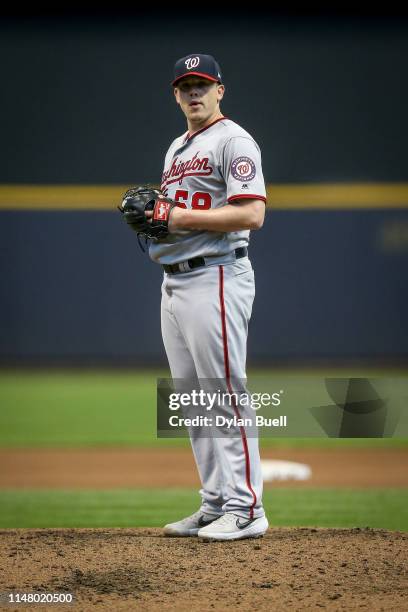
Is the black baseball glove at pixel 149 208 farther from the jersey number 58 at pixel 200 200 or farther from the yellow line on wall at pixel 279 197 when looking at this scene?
the yellow line on wall at pixel 279 197

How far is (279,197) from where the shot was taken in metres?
12.2

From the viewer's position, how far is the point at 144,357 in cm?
1238

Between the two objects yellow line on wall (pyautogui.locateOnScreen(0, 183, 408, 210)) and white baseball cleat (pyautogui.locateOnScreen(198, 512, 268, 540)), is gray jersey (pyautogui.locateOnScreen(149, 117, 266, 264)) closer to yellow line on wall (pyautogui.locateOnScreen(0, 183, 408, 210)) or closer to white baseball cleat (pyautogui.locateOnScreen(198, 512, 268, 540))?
white baseball cleat (pyautogui.locateOnScreen(198, 512, 268, 540))

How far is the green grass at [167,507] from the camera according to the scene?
4.37 meters

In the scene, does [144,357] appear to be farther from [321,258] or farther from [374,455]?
[374,455]

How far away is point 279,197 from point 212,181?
906cm

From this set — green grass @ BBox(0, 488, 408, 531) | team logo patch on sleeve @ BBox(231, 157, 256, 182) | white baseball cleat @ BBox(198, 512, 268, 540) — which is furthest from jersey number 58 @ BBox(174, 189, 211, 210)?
green grass @ BBox(0, 488, 408, 531)

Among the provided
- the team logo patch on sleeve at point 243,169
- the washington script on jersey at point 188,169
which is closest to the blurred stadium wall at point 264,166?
the washington script on jersey at point 188,169

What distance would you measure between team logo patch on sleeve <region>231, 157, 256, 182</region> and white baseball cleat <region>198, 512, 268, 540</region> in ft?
3.87

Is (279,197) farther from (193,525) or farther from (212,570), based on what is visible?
(212,570)

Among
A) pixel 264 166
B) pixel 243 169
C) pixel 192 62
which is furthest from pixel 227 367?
pixel 264 166

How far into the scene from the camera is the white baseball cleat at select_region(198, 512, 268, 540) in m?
3.28

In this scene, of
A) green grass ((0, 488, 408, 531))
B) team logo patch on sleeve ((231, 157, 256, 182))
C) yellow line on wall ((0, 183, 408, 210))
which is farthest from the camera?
yellow line on wall ((0, 183, 408, 210))

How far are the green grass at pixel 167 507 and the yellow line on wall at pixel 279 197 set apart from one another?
7.27 m
